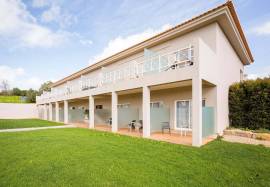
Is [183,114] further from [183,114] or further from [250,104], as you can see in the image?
[250,104]

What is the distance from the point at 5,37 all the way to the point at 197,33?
2510cm

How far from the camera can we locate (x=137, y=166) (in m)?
5.57

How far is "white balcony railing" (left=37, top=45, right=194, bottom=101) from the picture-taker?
10414 mm

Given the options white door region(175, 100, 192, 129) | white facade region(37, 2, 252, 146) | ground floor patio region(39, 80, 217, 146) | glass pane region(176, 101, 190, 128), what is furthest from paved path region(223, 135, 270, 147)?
glass pane region(176, 101, 190, 128)

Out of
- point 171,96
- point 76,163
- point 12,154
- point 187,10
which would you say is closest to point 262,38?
point 187,10

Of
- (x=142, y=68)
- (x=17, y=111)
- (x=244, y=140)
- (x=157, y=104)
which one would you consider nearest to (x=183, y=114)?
(x=157, y=104)

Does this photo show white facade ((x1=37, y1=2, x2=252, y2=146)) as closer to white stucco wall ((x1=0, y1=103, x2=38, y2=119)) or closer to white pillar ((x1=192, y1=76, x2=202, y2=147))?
white pillar ((x1=192, y1=76, x2=202, y2=147))

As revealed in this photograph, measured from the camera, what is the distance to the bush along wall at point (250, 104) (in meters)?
10.5

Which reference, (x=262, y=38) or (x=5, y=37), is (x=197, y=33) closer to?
(x=262, y=38)

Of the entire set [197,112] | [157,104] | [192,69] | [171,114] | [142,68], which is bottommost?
[171,114]

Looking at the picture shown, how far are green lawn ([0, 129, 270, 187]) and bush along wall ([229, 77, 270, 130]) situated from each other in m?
3.76

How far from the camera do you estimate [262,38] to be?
62.4ft

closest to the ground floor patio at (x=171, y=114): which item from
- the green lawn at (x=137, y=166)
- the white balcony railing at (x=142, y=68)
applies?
the white balcony railing at (x=142, y=68)

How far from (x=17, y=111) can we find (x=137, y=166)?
3768 cm
